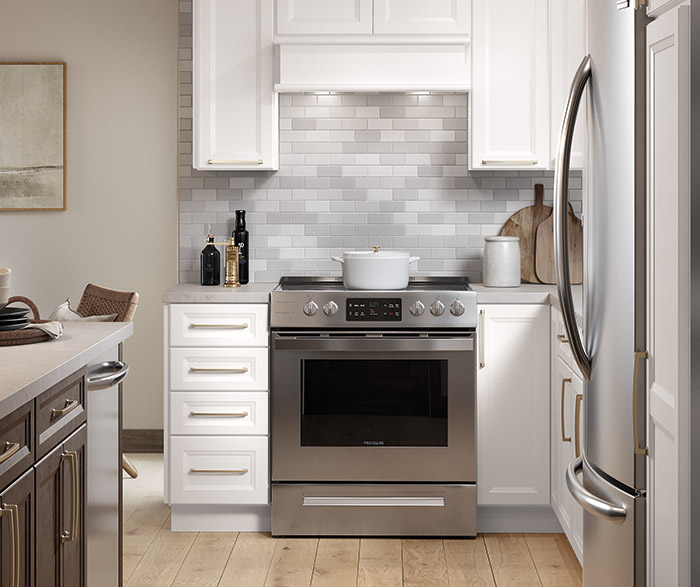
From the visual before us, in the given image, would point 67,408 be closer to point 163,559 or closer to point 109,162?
point 163,559

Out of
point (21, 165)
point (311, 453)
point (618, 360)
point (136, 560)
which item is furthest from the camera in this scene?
point (21, 165)

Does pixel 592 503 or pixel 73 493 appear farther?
pixel 73 493

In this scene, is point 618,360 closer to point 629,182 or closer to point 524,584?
point 629,182

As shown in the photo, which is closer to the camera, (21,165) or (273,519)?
(273,519)

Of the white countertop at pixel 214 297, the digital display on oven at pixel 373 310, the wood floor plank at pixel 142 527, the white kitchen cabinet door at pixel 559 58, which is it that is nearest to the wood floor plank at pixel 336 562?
the wood floor plank at pixel 142 527

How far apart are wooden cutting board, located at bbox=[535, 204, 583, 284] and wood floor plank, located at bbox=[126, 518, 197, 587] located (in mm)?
1899

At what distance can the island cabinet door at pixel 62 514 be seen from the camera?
66.5 inches

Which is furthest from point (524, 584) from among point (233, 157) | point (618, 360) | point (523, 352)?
point (233, 157)

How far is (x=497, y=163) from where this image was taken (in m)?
3.52

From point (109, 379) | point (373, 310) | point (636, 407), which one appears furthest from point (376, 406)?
point (636, 407)

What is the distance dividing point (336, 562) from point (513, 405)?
94 centimetres

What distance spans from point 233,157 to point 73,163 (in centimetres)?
137

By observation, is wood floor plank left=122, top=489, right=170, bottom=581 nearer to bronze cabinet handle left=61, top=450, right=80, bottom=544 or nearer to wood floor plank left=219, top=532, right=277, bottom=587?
wood floor plank left=219, top=532, right=277, bottom=587

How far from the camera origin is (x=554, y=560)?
10.2 feet
